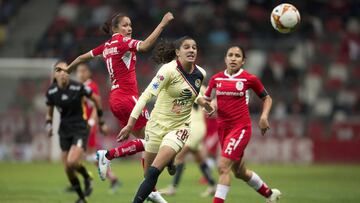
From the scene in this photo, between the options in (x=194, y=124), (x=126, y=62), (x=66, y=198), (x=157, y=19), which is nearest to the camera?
(x=126, y=62)

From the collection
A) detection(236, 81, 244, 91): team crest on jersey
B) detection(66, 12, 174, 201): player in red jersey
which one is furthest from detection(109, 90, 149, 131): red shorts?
detection(236, 81, 244, 91): team crest on jersey

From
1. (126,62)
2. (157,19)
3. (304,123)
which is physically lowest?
(126,62)

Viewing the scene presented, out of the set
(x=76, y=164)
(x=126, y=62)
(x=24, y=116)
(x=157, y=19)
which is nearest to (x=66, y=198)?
(x=76, y=164)

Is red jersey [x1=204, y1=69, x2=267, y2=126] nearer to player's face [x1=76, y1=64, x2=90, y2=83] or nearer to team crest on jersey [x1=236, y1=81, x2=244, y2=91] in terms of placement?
team crest on jersey [x1=236, y1=81, x2=244, y2=91]

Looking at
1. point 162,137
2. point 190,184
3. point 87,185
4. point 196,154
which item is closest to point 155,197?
point 162,137

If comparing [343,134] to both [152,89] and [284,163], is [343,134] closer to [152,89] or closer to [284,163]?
[284,163]

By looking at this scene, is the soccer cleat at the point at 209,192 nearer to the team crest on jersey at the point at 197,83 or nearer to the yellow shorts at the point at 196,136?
the yellow shorts at the point at 196,136

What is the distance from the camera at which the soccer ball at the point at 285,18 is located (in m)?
12.2

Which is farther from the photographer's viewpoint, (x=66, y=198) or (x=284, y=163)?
(x=284, y=163)

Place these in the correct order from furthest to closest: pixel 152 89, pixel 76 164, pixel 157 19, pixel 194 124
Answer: pixel 157 19 → pixel 194 124 → pixel 76 164 → pixel 152 89

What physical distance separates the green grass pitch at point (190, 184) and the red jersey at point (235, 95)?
2.29m

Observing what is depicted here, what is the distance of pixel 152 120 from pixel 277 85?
54.8ft

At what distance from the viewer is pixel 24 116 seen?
2672 centimetres

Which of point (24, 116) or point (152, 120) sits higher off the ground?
point (24, 116)
